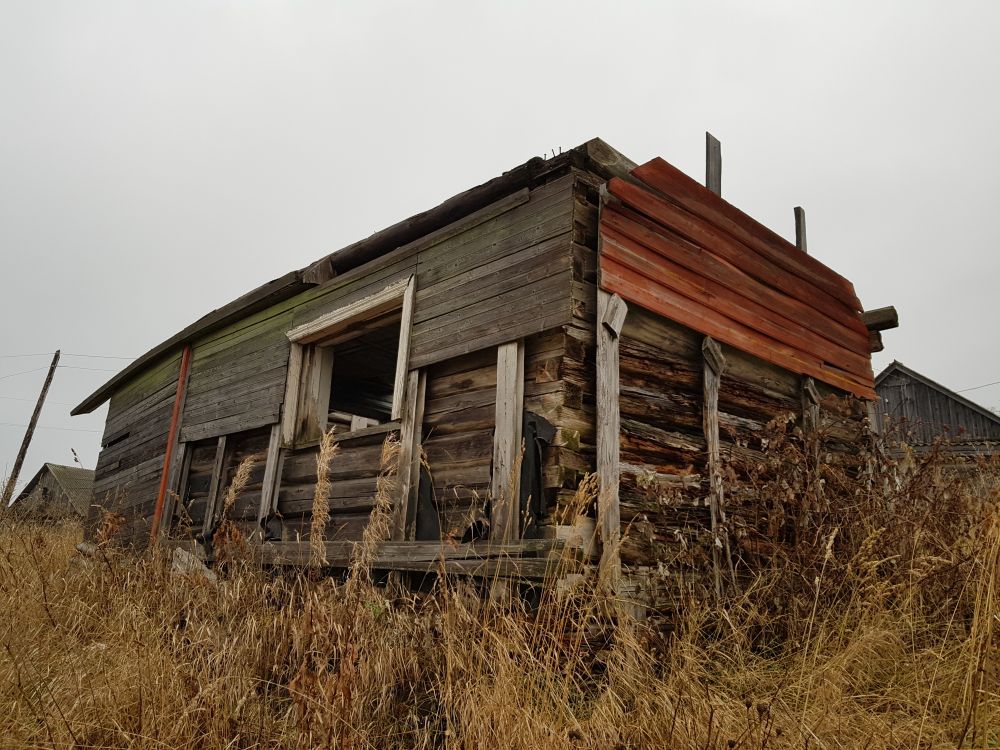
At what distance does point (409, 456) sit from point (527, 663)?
8.72ft

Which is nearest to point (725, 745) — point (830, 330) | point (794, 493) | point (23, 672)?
point (794, 493)

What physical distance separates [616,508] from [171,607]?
2.87 meters

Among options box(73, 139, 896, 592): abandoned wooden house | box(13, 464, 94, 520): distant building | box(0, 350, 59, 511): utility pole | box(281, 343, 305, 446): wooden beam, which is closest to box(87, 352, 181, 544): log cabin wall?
box(73, 139, 896, 592): abandoned wooden house

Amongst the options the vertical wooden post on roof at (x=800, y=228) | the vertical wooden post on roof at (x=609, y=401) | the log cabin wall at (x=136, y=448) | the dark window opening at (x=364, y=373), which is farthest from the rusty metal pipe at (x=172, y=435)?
the vertical wooden post on roof at (x=800, y=228)

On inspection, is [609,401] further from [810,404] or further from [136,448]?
[136,448]

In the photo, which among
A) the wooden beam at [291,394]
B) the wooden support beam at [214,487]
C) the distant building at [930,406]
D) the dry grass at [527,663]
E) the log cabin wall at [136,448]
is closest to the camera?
the dry grass at [527,663]

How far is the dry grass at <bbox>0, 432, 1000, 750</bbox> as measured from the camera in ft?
8.60

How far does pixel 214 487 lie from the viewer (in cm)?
775

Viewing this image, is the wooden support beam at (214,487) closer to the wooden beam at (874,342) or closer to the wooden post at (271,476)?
the wooden post at (271,476)

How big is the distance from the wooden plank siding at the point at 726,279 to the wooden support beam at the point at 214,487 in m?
5.03

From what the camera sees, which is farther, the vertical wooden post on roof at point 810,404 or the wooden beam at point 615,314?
the vertical wooden post on roof at point 810,404

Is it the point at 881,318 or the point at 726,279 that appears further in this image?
the point at 881,318

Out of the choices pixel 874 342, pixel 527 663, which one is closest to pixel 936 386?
pixel 874 342

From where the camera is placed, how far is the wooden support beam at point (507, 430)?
459 cm
